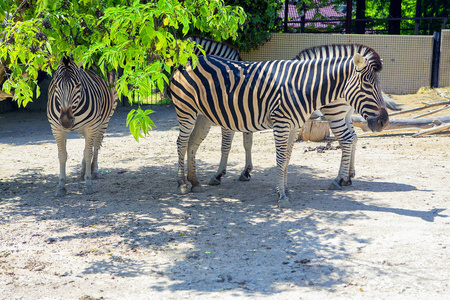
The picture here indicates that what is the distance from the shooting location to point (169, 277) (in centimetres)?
411

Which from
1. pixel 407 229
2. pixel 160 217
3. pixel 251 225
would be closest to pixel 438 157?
pixel 407 229

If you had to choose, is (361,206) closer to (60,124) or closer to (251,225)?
(251,225)

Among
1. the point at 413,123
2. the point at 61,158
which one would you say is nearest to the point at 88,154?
the point at 61,158

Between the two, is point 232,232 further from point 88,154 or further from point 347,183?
point 88,154

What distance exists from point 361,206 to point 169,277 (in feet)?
9.53

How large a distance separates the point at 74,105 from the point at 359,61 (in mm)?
3685

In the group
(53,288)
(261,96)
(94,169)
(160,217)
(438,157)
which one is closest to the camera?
(53,288)

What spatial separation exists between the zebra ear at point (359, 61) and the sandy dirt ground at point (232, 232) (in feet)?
5.68

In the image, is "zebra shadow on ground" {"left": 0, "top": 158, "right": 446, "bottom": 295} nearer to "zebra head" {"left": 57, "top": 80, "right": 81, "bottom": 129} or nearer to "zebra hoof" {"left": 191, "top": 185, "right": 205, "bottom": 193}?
"zebra hoof" {"left": 191, "top": 185, "right": 205, "bottom": 193}

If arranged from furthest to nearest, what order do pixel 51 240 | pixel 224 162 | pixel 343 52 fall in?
pixel 224 162 → pixel 343 52 → pixel 51 240

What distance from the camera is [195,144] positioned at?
6996 millimetres

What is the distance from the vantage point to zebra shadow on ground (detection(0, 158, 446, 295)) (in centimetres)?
415

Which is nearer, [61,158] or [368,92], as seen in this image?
[368,92]

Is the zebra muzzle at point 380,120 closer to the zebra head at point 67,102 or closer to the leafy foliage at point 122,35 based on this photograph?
the leafy foliage at point 122,35
